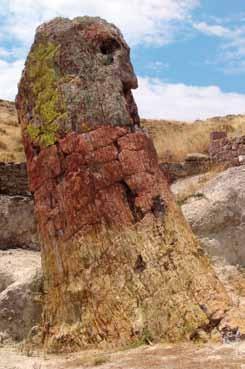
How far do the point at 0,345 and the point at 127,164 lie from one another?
9.13 feet

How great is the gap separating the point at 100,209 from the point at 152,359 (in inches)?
89.6

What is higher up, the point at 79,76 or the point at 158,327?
the point at 79,76

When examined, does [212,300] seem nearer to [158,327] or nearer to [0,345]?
[158,327]

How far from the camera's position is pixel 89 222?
291 inches

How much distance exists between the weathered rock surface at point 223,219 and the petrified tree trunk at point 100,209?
9.07 feet

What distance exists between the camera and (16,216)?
10.6m

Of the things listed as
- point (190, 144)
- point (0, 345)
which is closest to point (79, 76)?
point (0, 345)

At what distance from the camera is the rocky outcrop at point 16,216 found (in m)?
10.4

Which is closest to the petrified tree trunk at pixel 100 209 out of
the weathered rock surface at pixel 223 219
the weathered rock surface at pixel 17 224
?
the weathered rock surface at pixel 17 224

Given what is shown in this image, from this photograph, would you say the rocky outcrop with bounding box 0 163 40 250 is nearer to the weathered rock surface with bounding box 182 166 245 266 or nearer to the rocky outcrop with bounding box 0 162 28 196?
Answer: the rocky outcrop with bounding box 0 162 28 196

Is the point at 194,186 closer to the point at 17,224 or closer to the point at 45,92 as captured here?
the point at 17,224

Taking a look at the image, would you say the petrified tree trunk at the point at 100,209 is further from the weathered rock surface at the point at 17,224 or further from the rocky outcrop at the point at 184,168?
the rocky outcrop at the point at 184,168

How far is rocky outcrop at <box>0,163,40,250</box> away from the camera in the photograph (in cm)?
1040

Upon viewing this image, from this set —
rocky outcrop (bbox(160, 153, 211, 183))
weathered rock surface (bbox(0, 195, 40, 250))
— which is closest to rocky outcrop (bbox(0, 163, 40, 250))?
weathered rock surface (bbox(0, 195, 40, 250))
